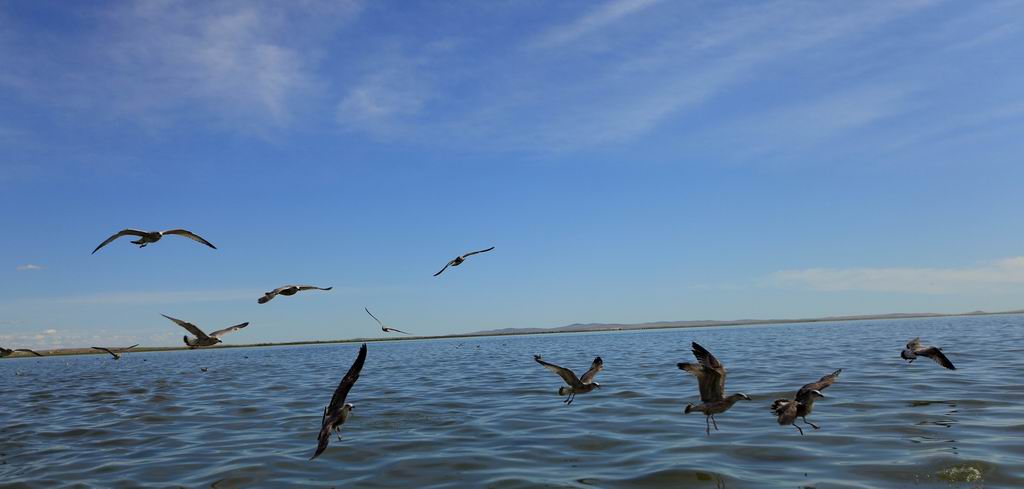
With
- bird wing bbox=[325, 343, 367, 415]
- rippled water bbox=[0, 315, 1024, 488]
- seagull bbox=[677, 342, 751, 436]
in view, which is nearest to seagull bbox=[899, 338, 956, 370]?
rippled water bbox=[0, 315, 1024, 488]

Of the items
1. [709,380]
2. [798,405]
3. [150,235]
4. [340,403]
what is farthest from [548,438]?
[150,235]

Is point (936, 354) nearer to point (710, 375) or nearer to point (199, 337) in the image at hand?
point (710, 375)

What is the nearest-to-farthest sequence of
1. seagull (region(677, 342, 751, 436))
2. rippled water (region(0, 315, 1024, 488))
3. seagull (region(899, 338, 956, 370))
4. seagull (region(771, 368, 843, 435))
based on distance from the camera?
rippled water (region(0, 315, 1024, 488)) < seagull (region(677, 342, 751, 436)) < seagull (region(771, 368, 843, 435)) < seagull (region(899, 338, 956, 370))

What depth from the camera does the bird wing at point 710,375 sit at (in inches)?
458

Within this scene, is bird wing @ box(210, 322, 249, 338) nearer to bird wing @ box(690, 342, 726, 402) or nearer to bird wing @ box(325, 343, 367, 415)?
bird wing @ box(325, 343, 367, 415)

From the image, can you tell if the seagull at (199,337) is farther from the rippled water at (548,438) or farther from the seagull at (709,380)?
the seagull at (709,380)

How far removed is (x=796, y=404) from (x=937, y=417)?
5.18m

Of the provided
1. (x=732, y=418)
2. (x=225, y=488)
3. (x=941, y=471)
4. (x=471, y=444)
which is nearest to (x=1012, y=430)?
(x=941, y=471)

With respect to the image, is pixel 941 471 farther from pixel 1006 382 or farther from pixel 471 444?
pixel 1006 382

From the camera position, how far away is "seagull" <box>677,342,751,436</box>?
11.6 m

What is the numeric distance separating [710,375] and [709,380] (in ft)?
0.63

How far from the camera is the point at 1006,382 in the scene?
66.7 ft

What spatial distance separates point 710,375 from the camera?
11.8 m

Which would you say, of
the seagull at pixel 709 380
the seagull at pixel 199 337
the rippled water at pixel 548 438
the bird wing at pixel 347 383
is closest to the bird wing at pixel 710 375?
the seagull at pixel 709 380
